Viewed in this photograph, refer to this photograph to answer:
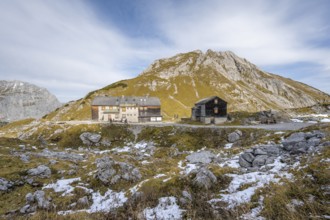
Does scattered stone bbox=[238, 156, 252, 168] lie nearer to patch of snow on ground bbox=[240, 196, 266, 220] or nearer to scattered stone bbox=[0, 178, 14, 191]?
patch of snow on ground bbox=[240, 196, 266, 220]

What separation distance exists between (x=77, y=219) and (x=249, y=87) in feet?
682

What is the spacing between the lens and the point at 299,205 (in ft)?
30.9

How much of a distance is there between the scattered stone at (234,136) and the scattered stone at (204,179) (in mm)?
29685

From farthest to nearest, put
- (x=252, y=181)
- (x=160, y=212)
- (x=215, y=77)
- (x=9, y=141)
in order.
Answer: (x=215, y=77) < (x=9, y=141) < (x=252, y=181) < (x=160, y=212)

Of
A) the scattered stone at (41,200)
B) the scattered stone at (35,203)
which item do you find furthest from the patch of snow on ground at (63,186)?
the scattered stone at (35,203)

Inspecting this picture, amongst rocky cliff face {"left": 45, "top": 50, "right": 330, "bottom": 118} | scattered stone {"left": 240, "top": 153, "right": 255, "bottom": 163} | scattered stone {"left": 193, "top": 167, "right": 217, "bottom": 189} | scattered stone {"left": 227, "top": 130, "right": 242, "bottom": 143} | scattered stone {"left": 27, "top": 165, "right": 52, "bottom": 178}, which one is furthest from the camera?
rocky cliff face {"left": 45, "top": 50, "right": 330, "bottom": 118}

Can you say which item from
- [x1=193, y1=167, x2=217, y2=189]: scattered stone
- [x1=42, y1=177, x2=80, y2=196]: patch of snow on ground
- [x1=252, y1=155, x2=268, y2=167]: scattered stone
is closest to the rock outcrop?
[x1=252, y1=155, x2=268, y2=167]: scattered stone

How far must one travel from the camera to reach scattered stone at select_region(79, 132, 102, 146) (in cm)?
5352

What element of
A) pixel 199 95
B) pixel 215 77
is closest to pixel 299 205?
pixel 199 95

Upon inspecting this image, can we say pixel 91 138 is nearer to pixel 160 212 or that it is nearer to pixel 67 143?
pixel 67 143

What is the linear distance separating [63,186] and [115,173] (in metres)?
5.88

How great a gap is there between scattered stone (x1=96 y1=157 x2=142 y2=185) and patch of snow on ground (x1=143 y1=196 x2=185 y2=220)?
8623mm

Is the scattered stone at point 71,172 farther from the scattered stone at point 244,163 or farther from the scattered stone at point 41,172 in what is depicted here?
the scattered stone at point 244,163

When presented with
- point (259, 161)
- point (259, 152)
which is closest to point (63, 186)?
point (259, 161)
